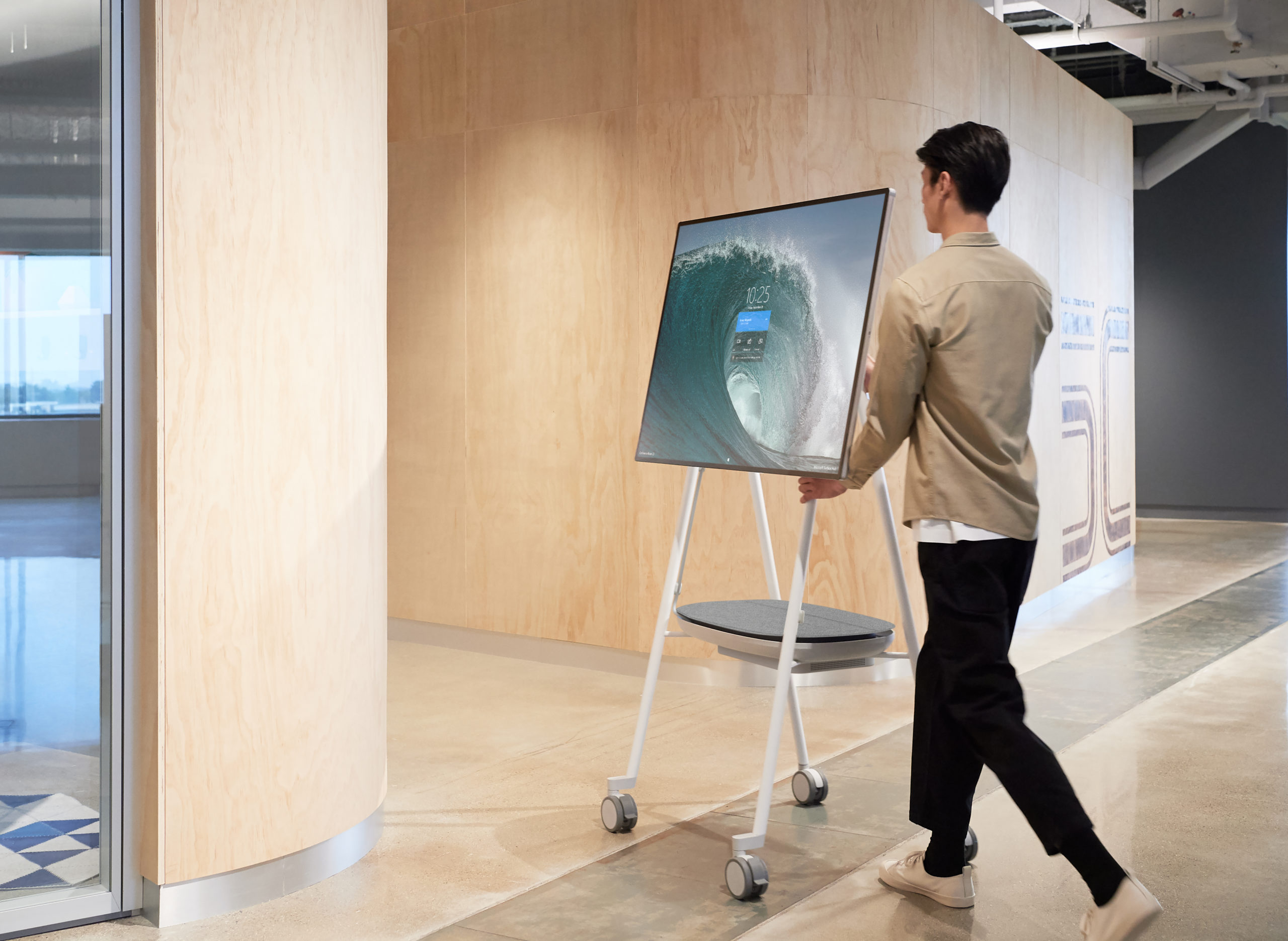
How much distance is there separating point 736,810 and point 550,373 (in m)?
2.54

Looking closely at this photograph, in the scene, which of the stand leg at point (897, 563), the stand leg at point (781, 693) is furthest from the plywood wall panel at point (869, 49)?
the stand leg at point (781, 693)

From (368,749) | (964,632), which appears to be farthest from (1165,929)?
(368,749)

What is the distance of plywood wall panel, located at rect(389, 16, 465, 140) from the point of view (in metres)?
5.80

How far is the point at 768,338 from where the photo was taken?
3100 mm

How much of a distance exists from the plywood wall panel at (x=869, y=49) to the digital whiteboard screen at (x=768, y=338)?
6.66 ft

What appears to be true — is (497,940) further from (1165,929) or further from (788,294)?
(788,294)

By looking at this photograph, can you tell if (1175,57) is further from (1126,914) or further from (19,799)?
(19,799)

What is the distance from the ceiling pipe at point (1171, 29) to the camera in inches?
325

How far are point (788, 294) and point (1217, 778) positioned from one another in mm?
2042

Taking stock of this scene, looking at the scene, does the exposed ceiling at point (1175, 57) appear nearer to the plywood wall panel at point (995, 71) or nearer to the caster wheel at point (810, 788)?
the plywood wall panel at point (995, 71)

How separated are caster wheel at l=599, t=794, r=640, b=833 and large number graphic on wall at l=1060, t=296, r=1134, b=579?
15.3ft

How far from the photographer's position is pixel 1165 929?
2646mm

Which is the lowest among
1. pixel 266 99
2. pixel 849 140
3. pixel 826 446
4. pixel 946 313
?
pixel 826 446

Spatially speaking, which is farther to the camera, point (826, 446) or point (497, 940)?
point (826, 446)
